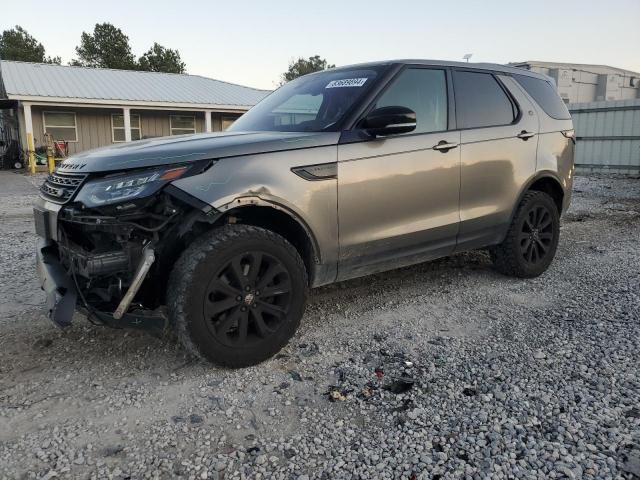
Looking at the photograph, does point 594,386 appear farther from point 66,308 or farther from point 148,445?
point 66,308

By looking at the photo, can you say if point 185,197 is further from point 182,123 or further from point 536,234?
point 182,123

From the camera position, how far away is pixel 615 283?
4836 millimetres

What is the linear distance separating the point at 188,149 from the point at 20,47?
6591 centimetres

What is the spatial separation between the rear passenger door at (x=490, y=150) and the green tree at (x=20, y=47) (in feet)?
206

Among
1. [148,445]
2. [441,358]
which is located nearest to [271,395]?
[148,445]

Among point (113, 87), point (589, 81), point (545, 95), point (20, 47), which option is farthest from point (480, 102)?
point (20, 47)

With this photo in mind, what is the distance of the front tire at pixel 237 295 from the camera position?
2867 mm

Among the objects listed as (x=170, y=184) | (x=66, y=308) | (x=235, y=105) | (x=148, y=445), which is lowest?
(x=148, y=445)

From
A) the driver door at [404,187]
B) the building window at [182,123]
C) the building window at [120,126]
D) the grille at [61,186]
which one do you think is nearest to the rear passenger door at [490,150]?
the driver door at [404,187]

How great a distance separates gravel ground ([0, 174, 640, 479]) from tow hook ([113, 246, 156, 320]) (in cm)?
50

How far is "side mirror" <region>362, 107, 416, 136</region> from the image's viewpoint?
3404 mm

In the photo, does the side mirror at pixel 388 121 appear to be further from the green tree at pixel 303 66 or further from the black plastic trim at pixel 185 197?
the green tree at pixel 303 66

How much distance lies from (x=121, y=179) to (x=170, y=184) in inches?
11.6

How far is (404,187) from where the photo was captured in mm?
3740
